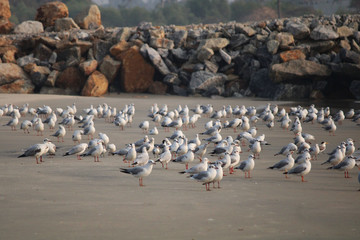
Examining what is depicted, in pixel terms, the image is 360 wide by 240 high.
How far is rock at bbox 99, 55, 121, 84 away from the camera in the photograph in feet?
120

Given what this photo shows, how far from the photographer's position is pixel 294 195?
1015cm

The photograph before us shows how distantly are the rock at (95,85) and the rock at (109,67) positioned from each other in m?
1.04

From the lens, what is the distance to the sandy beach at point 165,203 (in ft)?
25.8

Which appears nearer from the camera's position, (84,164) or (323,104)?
(84,164)

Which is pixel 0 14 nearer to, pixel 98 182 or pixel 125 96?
pixel 125 96

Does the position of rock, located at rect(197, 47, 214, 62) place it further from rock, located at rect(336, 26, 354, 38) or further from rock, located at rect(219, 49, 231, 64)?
rock, located at rect(336, 26, 354, 38)

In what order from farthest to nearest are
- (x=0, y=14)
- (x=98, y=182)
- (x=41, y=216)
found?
(x=0, y=14) < (x=98, y=182) < (x=41, y=216)

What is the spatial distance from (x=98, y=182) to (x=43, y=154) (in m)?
4.03

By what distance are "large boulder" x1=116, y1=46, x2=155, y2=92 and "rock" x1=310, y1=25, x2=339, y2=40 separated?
42.3 feet

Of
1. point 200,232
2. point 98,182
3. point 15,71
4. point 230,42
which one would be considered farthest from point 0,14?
point 200,232

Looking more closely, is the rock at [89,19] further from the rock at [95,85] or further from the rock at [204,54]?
the rock at [204,54]

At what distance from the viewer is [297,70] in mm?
33688

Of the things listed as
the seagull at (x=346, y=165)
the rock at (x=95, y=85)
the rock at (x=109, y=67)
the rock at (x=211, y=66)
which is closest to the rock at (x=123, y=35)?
the rock at (x=109, y=67)

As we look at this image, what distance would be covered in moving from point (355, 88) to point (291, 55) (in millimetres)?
5073
